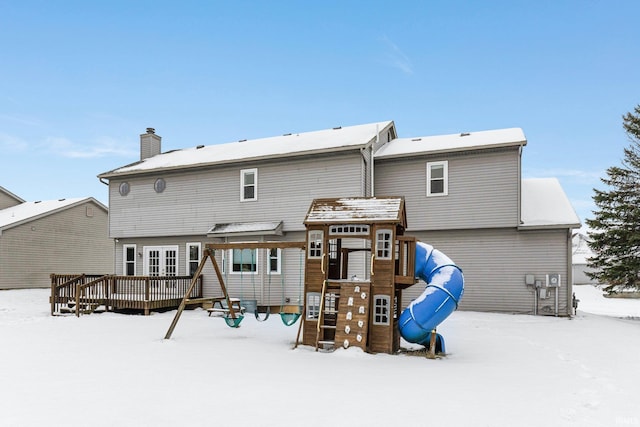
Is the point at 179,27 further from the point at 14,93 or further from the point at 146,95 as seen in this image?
the point at 14,93

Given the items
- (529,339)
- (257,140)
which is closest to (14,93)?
(257,140)

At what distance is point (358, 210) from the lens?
11.4 metres

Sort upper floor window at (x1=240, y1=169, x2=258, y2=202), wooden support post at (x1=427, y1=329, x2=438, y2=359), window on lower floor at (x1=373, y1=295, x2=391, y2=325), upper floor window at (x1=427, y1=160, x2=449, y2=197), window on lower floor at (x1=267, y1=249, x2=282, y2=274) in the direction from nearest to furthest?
wooden support post at (x1=427, y1=329, x2=438, y2=359)
window on lower floor at (x1=373, y1=295, x2=391, y2=325)
upper floor window at (x1=427, y1=160, x2=449, y2=197)
window on lower floor at (x1=267, y1=249, x2=282, y2=274)
upper floor window at (x1=240, y1=169, x2=258, y2=202)

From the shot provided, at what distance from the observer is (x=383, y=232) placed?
10969 mm

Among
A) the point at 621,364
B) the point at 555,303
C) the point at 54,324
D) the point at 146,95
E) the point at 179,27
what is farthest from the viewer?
the point at 146,95

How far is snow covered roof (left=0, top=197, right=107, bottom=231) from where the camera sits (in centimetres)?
2852

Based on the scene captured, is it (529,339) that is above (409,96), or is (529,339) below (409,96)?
below

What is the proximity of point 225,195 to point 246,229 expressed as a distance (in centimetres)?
223

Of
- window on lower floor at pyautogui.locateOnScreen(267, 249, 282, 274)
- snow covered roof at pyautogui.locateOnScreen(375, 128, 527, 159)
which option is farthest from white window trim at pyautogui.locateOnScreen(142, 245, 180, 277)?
snow covered roof at pyautogui.locateOnScreen(375, 128, 527, 159)

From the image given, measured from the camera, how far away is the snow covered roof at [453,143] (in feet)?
56.3

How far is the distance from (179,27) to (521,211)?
66.3 feet

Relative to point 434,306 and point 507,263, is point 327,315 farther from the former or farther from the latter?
point 507,263

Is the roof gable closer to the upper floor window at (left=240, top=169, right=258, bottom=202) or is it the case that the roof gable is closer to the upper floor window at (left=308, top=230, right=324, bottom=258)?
the upper floor window at (left=308, top=230, right=324, bottom=258)

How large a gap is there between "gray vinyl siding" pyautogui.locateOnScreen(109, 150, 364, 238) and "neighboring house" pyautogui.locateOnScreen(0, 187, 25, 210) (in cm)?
1707
